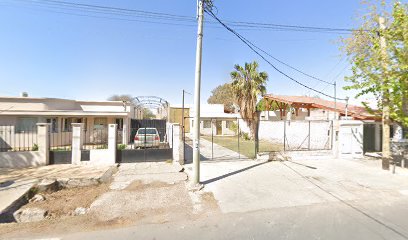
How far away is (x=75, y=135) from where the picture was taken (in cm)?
895

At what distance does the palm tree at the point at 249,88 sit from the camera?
20031mm

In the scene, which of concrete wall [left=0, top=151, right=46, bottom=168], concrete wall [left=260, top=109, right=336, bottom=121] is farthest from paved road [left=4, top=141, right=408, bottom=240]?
concrete wall [left=260, top=109, right=336, bottom=121]

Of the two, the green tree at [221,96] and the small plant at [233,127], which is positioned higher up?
the green tree at [221,96]

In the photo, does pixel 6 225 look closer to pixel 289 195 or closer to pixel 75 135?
pixel 75 135

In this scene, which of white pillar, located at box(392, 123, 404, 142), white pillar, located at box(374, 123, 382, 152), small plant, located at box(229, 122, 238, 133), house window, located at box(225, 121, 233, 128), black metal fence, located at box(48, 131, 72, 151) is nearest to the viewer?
white pillar, located at box(392, 123, 404, 142)

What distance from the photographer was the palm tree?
2003cm

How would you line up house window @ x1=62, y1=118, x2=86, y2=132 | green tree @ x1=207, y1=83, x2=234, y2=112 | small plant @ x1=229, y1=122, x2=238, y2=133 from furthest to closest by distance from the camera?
green tree @ x1=207, y1=83, x2=234, y2=112 < small plant @ x1=229, y1=122, x2=238, y2=133 < house window @ x1=62, y1=118, x2=86, y2=132

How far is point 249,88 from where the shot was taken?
2022cm

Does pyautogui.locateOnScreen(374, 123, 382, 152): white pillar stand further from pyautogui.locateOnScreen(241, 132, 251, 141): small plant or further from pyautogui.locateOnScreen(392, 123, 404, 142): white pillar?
pyautogui.locateOnScreen(241, 132, 251, 141): small plant

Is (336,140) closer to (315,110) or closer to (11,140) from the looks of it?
(315,110)

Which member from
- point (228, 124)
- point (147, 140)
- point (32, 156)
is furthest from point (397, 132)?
point (32, 156)

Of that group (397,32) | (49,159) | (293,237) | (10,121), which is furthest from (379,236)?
(10,121)

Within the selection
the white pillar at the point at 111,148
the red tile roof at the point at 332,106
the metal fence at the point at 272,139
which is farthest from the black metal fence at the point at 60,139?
the red tile roof at the point at 332,106

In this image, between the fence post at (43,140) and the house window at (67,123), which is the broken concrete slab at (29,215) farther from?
the house window at (67,123)
